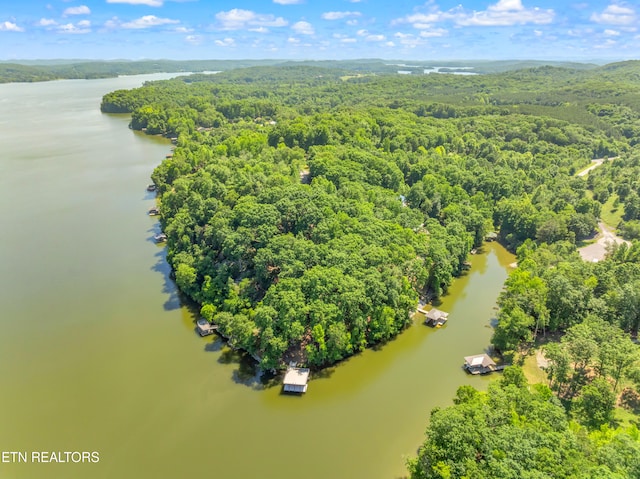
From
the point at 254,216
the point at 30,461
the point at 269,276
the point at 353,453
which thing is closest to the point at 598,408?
the point at 353,453

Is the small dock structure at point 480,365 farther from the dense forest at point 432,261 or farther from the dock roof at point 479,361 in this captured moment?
the dense forest at point 432,261

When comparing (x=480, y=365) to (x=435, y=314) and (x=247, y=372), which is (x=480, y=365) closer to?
(x=435, y=314)

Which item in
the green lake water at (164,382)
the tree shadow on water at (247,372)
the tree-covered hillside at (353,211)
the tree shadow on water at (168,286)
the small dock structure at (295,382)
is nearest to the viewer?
the green lake water at (164,382)

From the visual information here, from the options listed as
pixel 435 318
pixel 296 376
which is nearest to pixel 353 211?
pixel 435 318

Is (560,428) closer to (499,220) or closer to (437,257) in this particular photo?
(437,257)

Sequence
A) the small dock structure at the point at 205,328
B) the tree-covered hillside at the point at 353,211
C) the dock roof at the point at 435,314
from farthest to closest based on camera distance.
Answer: the dock roof at the point at 435,314, the small dock structure at the point at 205,328, the tree-covered hillside at the point at 353,211

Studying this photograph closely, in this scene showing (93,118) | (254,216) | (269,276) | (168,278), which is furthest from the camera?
(93,118)

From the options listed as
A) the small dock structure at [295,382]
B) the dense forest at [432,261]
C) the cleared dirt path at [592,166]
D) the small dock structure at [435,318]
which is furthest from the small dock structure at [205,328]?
the cleared dirt path at [592,166]
